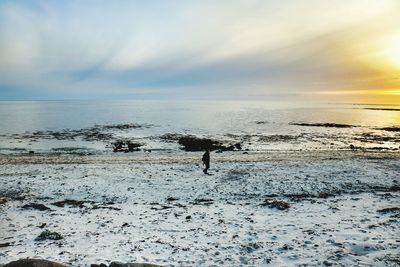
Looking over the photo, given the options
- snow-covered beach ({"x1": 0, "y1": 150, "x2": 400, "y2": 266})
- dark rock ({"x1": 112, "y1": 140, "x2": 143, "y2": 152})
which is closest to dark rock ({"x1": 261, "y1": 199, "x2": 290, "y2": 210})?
snow-covered beach ({"x1": 0, "y1": 150, "x2": 400, "y2": 266})

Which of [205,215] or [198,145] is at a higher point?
[205,215]

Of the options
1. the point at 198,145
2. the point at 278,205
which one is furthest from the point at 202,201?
the point at 198,145

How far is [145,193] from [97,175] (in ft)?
19.5

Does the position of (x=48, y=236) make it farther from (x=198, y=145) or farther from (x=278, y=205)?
(x=198, y=145)

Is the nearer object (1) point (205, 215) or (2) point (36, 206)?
(1) point (205, 215)

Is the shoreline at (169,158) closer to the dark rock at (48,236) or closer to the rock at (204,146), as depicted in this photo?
the rock at (204,146)

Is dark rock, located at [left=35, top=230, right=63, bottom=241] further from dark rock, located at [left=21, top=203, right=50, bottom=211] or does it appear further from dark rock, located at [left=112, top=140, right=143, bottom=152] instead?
dark rock, located at [left=112, top=140, right=143, bottom=152]

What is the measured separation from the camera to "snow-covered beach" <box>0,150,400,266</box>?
10.6 meters

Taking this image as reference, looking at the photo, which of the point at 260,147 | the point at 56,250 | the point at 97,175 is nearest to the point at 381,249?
the point at 56,250

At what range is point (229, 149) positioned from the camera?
41688 mm

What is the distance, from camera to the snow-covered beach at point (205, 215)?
1061cm

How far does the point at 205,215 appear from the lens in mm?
14859

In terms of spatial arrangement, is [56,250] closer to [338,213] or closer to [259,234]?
[259,234]

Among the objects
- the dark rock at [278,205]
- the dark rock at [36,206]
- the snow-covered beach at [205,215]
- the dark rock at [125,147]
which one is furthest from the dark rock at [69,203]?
the dark rock at [125,147]
